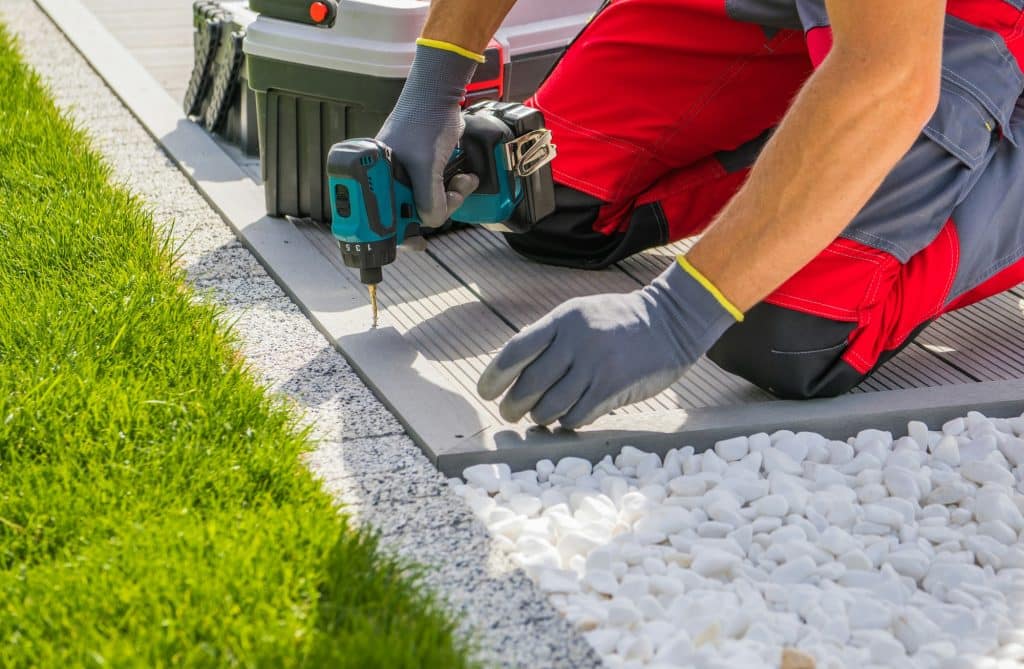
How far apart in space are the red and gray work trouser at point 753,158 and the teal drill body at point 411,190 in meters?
0.15

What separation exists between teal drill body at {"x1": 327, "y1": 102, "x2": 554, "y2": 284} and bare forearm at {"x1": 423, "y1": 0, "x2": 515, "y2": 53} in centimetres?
16

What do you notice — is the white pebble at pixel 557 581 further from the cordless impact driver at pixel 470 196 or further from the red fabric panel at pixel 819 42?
the red fabric panel at pixel 819 42

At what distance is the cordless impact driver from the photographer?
2.34m

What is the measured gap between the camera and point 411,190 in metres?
2.49

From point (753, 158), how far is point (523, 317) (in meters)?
0.69

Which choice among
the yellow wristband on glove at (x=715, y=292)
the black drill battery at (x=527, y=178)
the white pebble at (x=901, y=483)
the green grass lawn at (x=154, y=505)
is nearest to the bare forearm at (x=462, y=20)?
the black drill battery at (x=527, y=178)

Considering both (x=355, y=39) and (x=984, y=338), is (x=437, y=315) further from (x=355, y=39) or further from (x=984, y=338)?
(x=984, y=338)

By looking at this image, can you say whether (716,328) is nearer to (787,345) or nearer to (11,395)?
(787,345)

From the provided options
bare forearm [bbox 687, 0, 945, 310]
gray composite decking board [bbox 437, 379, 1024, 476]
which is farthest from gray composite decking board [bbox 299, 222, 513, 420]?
bare forearm [bbox 687, 0, 945, 310]

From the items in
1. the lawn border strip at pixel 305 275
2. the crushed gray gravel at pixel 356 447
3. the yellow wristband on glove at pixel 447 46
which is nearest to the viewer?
the crushed gray gravel at pixel 356 447

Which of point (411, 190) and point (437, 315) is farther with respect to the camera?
point (437, 315)

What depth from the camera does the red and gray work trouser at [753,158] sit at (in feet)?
7.39

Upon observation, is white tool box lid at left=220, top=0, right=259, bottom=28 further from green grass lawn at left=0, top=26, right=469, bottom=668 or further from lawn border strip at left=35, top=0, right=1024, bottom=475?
green grass lawn at left=0, top=26, right=469, bottom=668

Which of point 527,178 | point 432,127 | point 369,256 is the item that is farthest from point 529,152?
point 369,256
